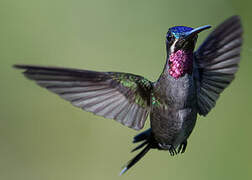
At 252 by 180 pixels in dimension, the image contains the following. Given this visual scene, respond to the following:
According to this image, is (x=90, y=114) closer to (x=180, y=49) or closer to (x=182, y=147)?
(x=182, y=147)

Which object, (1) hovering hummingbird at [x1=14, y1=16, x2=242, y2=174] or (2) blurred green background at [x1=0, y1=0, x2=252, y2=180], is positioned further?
(2) blurred green background at [x1=0, y1=0, x2=252, y2=180]

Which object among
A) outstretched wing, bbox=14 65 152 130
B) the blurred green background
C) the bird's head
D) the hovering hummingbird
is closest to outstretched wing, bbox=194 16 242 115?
the hovering hummingbird

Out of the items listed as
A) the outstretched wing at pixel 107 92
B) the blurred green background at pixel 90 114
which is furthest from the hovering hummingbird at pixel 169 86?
the blurred green background at pixel 90 114

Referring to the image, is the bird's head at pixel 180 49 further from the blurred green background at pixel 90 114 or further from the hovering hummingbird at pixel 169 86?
the blurred green background at pixel 90 114

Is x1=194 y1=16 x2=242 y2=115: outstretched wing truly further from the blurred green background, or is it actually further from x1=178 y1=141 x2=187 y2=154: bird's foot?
the blurred green background

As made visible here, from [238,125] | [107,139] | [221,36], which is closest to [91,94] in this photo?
[221,36]

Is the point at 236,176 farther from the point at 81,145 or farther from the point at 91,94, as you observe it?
the point at 91,94
